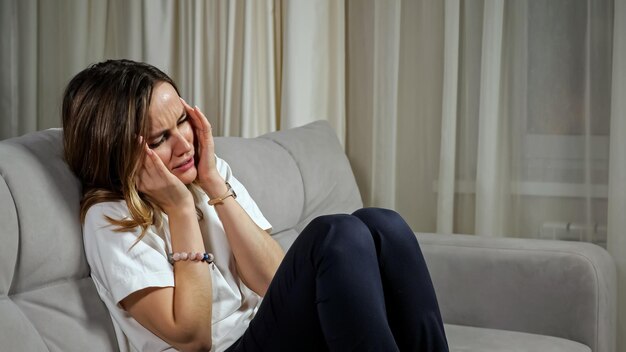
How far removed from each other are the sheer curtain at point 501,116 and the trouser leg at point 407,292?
1.12 m

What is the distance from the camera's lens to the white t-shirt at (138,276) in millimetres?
1419

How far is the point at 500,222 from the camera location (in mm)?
2584

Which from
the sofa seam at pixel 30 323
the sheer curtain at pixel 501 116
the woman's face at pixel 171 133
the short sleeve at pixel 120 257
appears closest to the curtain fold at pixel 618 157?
the sheer curtain at pixel 501 116

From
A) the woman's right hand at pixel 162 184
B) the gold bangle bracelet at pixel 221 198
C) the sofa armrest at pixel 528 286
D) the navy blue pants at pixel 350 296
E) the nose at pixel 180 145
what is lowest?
the sofa armrest at pixel 528 286

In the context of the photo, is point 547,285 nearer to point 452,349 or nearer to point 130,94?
point 452,349

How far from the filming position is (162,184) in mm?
1525

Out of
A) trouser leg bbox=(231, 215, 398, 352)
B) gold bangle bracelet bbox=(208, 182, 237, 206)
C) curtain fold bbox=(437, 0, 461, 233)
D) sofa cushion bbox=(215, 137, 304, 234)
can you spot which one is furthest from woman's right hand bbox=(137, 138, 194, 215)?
curtain fold bbox=(437, 0, 461, 233)

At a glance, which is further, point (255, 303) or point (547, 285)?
point (547, 285)

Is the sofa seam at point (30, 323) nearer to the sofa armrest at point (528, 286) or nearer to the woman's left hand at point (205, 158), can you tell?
the woman's left hand at point (205, 158)

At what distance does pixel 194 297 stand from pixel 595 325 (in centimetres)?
110

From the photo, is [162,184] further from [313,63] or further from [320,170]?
[313,63]

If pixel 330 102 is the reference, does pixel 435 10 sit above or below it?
above

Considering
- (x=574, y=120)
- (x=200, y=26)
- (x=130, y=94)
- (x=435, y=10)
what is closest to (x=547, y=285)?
(x=574, y=120)

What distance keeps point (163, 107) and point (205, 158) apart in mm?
172
